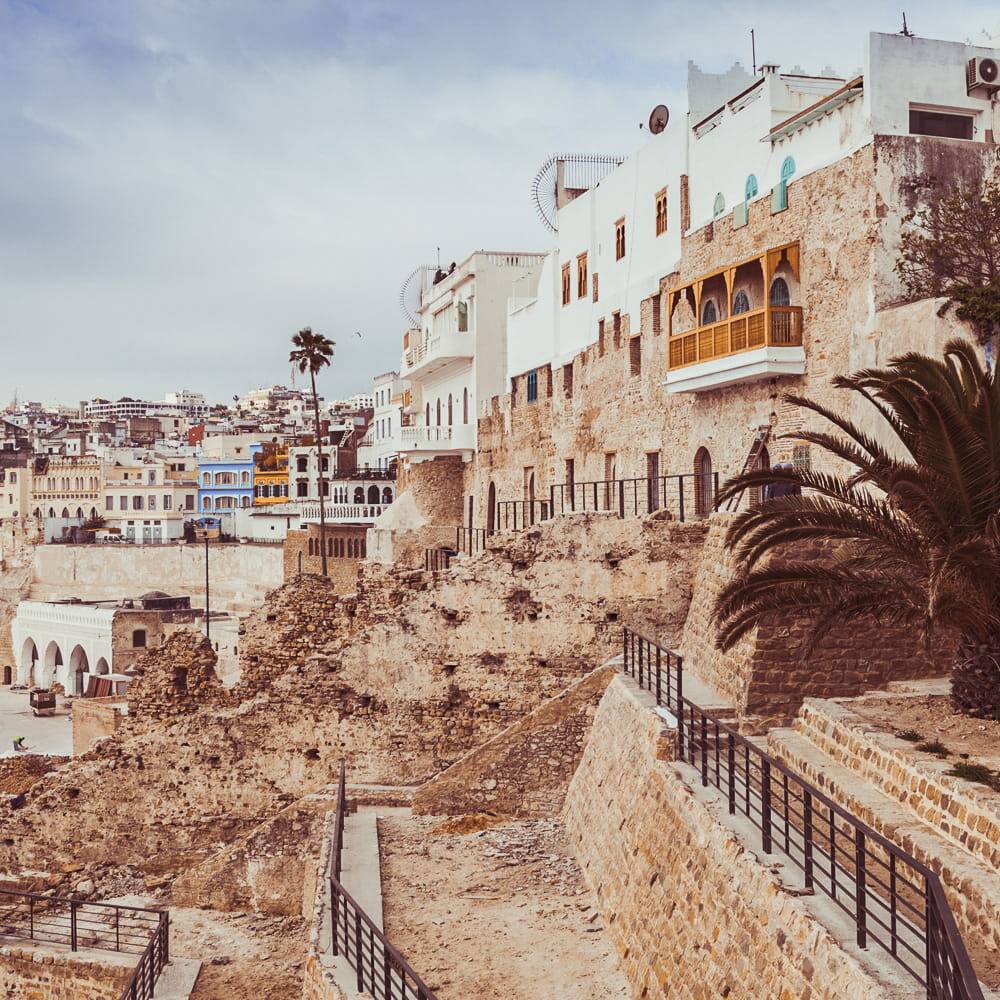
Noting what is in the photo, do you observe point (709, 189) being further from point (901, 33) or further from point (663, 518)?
point (663, 518)

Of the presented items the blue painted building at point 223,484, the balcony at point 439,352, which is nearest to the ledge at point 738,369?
the balcony at point 439,352

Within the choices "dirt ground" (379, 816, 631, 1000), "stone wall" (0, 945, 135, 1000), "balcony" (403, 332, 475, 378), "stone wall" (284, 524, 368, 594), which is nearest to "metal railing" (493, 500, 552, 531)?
"balcony" (403, 332, 475, 378)

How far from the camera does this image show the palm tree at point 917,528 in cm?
1098

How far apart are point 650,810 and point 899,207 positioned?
965 cm

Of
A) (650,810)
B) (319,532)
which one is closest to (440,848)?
(650,810)

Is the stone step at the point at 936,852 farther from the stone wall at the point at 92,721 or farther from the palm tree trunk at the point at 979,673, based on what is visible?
the stone wall at the point at 92,721

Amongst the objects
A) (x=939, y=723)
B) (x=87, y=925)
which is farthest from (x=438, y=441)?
(x=939, y=723)

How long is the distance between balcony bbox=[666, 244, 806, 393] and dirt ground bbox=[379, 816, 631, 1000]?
7511 mm

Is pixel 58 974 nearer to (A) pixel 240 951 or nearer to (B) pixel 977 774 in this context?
(A) pixel 240 951

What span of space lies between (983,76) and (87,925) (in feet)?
54.0

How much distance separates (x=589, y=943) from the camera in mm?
11070

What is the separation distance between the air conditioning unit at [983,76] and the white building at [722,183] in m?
0.05

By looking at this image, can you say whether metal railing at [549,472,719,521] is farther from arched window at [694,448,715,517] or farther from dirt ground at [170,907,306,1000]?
dirt ground at [170,907,306,1000]

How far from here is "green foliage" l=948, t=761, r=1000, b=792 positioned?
903 centimetres
